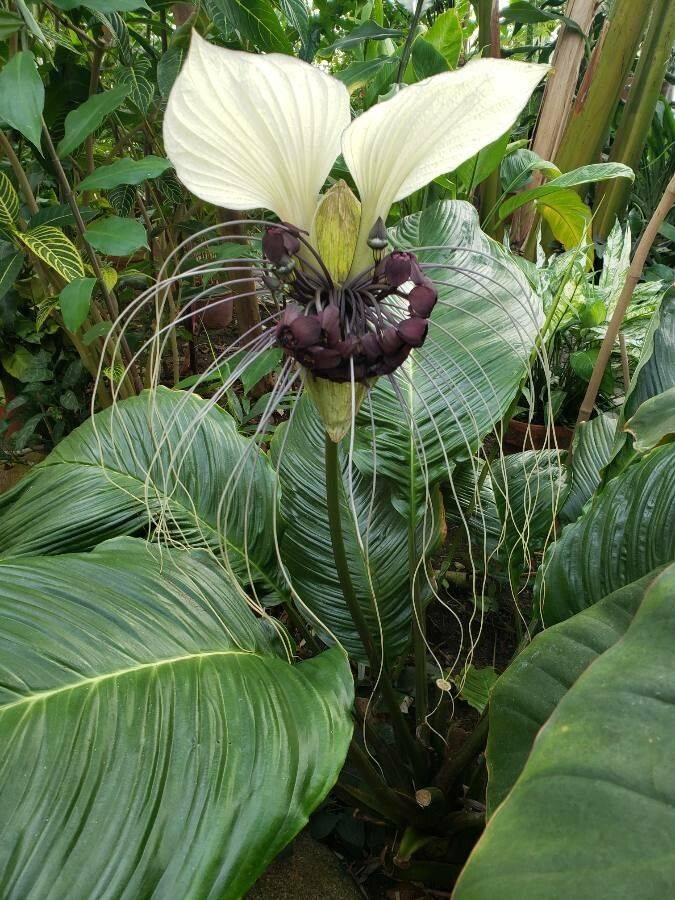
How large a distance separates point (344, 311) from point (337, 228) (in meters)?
0.06

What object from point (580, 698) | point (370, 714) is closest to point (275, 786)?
point (580, 698)

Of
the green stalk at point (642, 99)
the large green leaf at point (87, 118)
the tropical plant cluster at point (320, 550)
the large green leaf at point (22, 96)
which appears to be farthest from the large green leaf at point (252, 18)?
the green stalk at point (642, 99)

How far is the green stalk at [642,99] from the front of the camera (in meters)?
1.82

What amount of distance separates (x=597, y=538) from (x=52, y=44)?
49.0 inches

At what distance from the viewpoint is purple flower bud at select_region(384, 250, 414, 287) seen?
0.44 meters

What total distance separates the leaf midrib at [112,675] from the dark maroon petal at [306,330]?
31 cm

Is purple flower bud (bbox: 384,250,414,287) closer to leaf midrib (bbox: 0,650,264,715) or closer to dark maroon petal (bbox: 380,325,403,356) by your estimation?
dark maroon petal (bbox: 380,325,403,356)

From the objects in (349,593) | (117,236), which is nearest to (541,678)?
(349,593)

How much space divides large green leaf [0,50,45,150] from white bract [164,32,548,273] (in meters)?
0.39

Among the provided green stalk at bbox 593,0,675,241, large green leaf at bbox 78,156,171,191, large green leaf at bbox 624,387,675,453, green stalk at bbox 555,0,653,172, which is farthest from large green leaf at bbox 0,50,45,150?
green stalk at bbox 555,0,653,172

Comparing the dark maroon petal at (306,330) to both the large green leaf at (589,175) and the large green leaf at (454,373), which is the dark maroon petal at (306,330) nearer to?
the large green leaf at (454,373)

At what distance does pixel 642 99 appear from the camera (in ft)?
6.31

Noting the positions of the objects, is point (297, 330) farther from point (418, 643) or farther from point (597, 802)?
point (418, 643)

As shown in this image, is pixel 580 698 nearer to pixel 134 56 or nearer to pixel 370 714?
pixel 370 714
